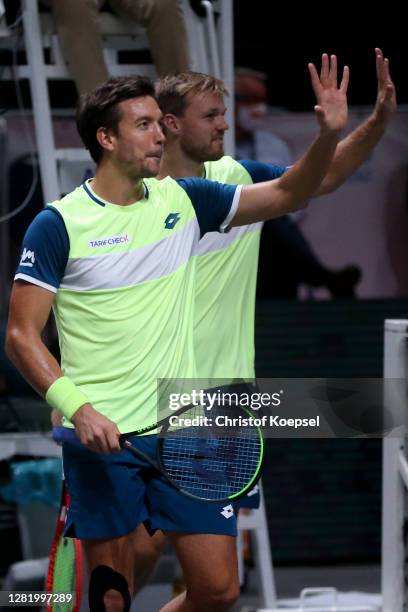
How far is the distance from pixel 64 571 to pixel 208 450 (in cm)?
78

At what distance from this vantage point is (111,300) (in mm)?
4371

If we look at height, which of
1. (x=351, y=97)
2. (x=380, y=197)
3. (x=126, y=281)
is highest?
(x=351, y=97)

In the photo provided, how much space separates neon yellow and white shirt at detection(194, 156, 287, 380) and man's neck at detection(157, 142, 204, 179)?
0.24ft

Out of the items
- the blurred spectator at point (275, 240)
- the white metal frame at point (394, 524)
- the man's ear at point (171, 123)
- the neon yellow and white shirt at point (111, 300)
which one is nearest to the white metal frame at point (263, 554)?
Answer: the white metal frame at point (394, 524)

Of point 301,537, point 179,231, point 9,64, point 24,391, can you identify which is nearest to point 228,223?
point 179,231

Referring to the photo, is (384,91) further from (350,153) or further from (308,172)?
(308,172)

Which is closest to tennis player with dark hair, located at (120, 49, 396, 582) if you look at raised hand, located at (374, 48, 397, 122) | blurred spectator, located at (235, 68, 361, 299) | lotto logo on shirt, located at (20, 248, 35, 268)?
raised hand, located at (374, 48, 397, 122)

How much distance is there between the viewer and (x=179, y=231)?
4.49 meters

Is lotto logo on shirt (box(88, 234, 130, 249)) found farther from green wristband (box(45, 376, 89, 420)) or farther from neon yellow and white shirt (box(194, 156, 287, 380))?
neon yellow and white shirt (box(194, 156, 287, 380))

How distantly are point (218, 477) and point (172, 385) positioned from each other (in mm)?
290

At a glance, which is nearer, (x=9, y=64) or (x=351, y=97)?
(x=9, y=64)

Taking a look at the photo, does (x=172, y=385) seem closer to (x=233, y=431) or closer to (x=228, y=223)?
(x=233, y=431)

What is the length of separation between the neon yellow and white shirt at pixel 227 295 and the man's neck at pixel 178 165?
0.07 meters

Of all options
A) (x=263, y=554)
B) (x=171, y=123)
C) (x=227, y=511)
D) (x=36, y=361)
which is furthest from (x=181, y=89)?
(x=263, y=554)
